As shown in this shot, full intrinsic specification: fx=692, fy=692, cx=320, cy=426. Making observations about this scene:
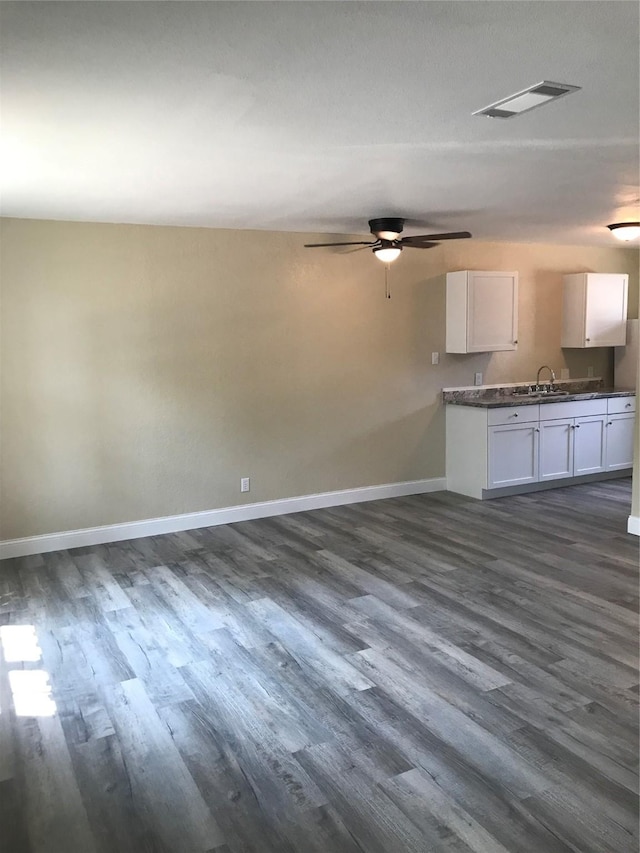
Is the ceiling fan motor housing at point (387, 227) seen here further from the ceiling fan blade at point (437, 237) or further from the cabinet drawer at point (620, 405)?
the cabinet drawer at point (620, 405)

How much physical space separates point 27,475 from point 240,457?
1642mm

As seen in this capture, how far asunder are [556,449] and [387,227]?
2974 mm

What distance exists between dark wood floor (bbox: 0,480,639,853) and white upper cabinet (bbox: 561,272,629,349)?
2.89 metres

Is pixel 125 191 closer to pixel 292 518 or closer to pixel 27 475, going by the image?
pixel 27 475

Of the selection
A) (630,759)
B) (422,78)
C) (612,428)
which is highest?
(422,78)

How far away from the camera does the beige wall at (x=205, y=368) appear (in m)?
4.92

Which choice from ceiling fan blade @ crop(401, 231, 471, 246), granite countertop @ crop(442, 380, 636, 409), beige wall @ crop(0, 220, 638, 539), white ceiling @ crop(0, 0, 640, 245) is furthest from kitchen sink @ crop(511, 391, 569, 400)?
white ceiling @ crop(0, 0, 640, 245)

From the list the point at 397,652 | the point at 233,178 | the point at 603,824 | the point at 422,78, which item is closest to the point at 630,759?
the point at 603,824

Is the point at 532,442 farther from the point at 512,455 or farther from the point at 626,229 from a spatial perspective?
the point at 626,229

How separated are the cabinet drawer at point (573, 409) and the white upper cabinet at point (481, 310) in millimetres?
696

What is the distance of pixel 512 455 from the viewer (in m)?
6.43

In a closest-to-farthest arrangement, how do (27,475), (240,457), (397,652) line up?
(397,652)
(27,475)
(240,457)

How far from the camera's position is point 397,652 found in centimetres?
338

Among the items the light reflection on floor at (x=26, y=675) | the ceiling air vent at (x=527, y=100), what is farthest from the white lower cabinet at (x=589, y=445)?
the light reflection on floor at (x=26, y=675)
